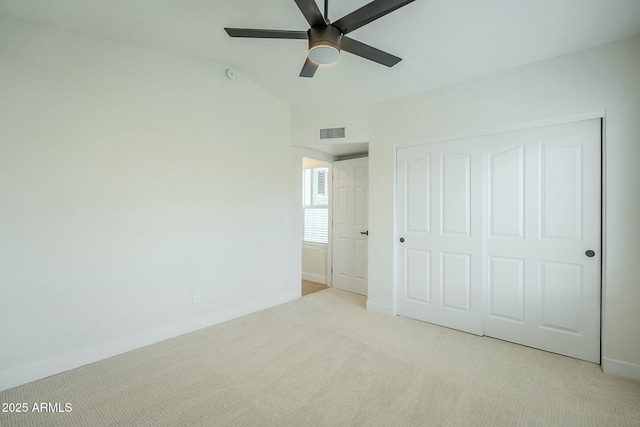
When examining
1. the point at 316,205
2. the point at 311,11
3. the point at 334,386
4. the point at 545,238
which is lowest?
the point at 334,386

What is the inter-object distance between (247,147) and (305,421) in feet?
9.45

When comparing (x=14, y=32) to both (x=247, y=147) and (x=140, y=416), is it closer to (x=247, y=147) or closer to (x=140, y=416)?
(x=247, y=147)

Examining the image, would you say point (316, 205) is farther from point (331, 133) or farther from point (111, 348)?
point (111, 348)

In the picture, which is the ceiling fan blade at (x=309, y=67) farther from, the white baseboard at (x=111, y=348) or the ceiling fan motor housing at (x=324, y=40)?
the white baseboard at (x=111, y=348)

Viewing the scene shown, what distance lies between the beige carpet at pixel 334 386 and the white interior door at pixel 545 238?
0.23m

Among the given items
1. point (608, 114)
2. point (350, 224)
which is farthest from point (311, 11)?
point (350, 224)

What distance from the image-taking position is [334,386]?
2100 mm

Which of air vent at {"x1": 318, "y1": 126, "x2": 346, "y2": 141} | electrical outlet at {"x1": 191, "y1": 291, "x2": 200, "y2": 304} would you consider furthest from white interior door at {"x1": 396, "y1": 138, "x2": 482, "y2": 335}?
electrical outlet at {"x1": 191, "y1": 291, "x2": 200, "y2": 304}

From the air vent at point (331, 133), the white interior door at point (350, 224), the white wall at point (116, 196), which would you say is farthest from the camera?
the white interior door at point (350, 224)

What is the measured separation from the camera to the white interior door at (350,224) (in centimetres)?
439

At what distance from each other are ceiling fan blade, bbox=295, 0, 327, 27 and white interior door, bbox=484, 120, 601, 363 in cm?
207

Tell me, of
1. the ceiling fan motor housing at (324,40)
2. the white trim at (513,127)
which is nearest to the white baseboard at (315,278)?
the white trim at (513,127)

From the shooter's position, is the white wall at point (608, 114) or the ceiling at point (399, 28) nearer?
the ceiling at point (399, 28)

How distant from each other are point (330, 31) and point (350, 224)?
121 inches
